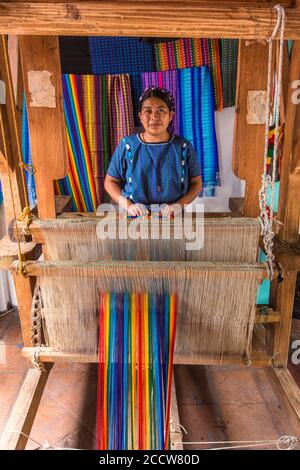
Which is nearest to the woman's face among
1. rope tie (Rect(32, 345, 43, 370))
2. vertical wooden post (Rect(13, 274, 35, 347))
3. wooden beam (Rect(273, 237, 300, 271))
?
wooden beam (Rect(273, 237, 300, 271))

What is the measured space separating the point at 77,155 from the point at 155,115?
1042mm

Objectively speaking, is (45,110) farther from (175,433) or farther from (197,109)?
(175,433)

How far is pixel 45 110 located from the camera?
176 cm

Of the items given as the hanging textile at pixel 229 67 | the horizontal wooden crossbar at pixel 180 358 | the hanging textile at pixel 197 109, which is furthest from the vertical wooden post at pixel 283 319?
the hanging textile at pixel 229 67

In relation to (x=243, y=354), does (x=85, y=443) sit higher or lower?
lower

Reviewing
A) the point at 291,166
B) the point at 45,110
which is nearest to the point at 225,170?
the point at 291,166

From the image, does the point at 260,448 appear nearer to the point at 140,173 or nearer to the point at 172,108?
the point at 140,173

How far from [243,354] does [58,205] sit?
→ 144cm

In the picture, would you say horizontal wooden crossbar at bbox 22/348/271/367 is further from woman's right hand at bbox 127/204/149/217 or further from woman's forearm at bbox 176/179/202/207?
woman's forearm at bbox 176/179/202/207

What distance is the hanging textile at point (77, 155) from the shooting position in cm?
275

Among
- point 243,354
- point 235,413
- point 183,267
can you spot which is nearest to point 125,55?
point 183,267

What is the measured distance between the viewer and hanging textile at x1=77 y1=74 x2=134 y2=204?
274cm
